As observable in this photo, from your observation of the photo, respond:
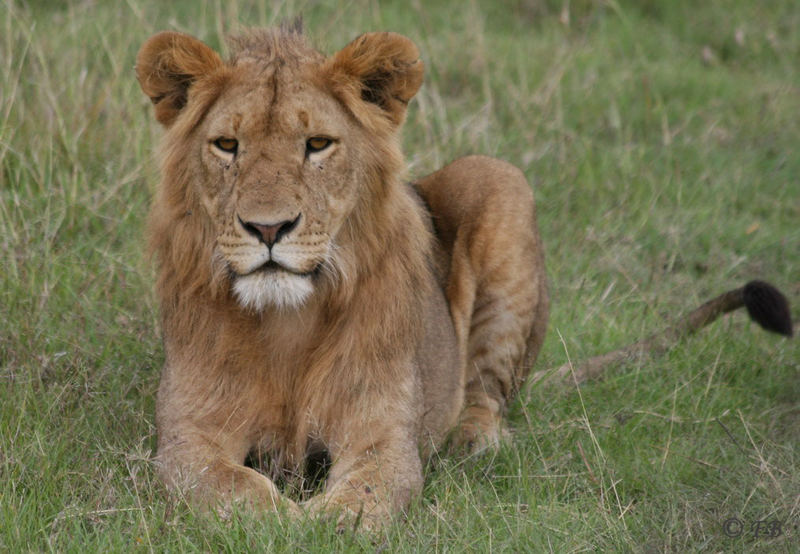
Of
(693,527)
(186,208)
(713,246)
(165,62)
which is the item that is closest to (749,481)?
(693,527)

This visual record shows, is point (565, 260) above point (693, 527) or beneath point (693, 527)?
beneath

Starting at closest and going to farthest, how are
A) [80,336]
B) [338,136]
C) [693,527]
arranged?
1. [693,527]
2. [338,136]
3. [80,336]

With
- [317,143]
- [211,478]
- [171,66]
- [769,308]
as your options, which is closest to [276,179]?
[317,143]

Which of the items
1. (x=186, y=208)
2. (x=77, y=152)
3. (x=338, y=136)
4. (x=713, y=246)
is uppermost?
(x=338, y=136)

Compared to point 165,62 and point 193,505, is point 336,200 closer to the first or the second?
point 165,62

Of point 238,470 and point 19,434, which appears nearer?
point 238,470

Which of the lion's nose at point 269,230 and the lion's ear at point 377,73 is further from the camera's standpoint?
the lion's ear at point 377,73

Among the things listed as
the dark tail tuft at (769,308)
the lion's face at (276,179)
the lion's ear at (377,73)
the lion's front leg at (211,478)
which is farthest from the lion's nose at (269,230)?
the dark tail tuft at (769,308)

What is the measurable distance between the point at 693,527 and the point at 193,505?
1.31 meters

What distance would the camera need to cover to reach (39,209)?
215 inches

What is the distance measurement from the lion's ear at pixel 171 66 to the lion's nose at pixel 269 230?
58 cm

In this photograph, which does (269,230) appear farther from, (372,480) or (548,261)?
(548,261)

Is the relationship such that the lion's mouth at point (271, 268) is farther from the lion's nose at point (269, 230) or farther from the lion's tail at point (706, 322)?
the lion's tail at point (706, 322)

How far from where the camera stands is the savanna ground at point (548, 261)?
3295 mm
